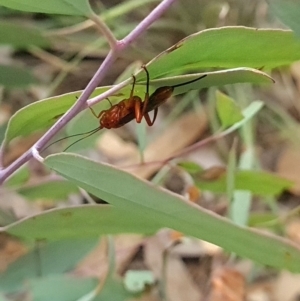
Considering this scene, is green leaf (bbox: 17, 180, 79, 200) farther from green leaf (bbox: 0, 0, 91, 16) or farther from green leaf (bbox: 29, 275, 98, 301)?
green leaf (bbox: 0, 0, 91, 16)

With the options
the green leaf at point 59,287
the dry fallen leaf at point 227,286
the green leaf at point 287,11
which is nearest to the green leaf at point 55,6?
the green leaf at point 287,11

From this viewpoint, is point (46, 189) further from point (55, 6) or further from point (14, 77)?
point (55, 6)

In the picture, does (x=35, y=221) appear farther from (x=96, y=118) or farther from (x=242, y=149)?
(x=242, y=149)

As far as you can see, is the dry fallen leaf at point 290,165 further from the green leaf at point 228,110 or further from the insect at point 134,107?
the insect at point 134,107

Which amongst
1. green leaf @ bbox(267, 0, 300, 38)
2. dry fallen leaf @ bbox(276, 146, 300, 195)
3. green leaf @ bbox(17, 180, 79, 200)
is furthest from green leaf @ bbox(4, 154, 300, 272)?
dry fallen leaf @ bbox(276, 146, 300, 195)

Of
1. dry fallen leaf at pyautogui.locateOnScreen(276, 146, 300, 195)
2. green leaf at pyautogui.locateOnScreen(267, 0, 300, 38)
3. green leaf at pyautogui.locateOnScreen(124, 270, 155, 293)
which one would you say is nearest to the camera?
green leaf at pyautogui.locateOnScreen(267, 0, 300, 38)

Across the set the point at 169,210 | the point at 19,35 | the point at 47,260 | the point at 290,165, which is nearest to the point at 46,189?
the point at 47,260
